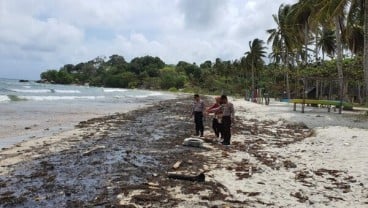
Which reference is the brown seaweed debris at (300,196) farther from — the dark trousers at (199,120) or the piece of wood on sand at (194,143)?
the dark trousers at (199,120)

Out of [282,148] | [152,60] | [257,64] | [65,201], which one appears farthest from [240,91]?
[152,60]

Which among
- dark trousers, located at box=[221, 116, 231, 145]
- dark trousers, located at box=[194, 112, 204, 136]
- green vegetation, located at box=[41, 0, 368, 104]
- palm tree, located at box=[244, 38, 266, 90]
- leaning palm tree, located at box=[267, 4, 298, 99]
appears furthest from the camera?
palm tree, located at box=[244, 38, 266, 90]

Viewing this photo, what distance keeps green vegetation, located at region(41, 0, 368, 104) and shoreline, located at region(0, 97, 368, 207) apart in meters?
13.3

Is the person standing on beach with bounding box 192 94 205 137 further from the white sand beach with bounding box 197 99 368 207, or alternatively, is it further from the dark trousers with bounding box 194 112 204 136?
the white sand beach with bounding box 197 99 368 207

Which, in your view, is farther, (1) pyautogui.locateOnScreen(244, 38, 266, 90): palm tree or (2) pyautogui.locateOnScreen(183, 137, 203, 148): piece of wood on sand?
(1) pyautogui.locateOnScreen(244, 38, 266, 90): palm tree

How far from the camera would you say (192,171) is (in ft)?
30.0

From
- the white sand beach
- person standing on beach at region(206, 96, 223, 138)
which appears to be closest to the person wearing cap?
person standing on beach at region(206, 96, 223, 138)

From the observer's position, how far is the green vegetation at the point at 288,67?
1153 inches

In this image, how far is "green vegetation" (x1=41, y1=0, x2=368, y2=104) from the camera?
96.1 ft

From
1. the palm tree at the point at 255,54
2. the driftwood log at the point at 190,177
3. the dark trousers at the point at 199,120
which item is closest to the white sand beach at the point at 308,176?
the driftwood log at the point at 190,177

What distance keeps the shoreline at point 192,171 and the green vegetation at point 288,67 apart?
1329cm

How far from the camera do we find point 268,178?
28.2 ft

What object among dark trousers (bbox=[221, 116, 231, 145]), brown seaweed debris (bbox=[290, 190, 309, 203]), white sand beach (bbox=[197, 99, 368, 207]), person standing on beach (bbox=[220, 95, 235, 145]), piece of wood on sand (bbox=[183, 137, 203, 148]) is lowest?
brown seaweed debris (bbox=[290, 190, 309, 203])

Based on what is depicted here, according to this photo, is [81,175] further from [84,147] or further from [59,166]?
[84,147]
